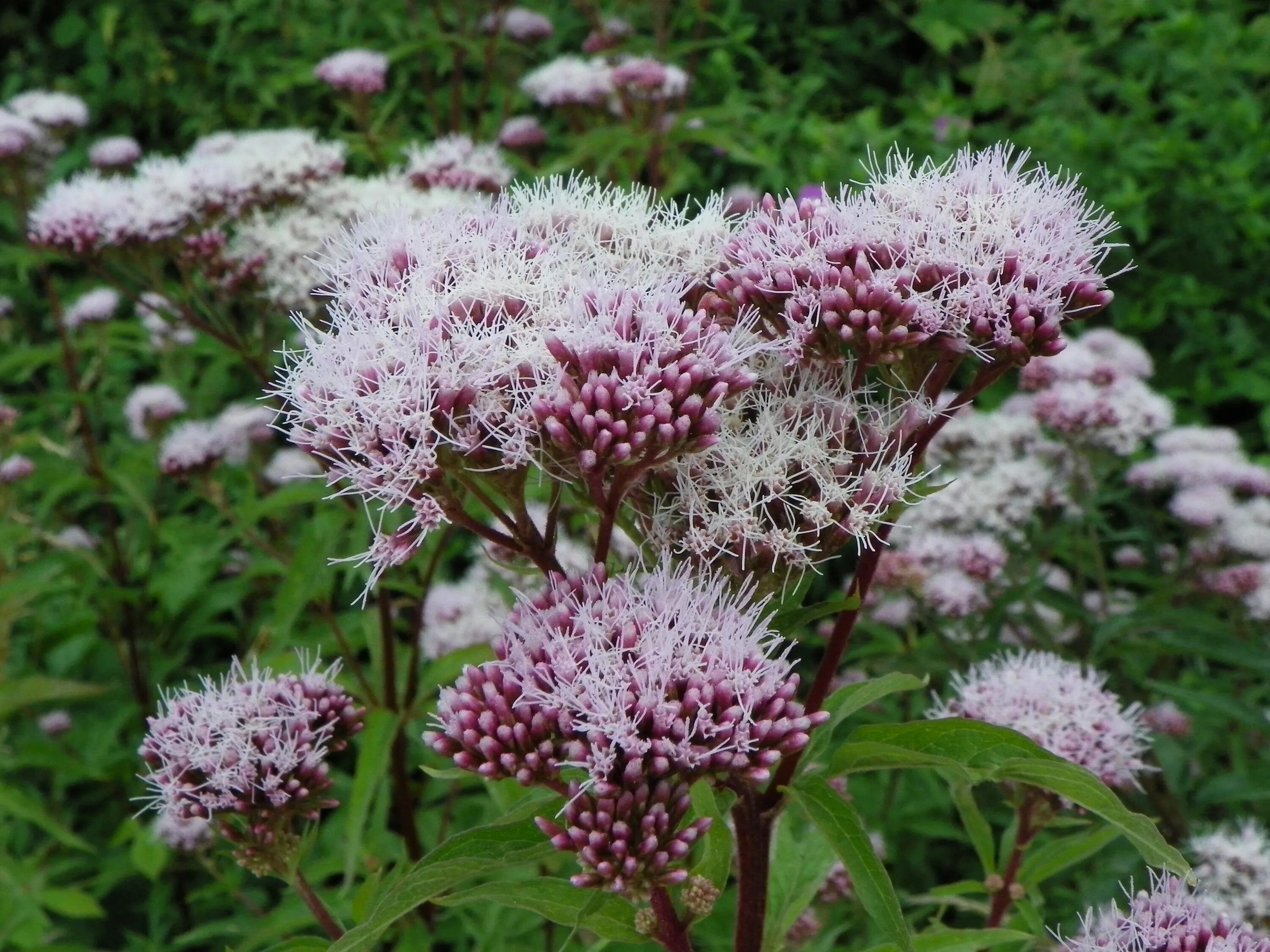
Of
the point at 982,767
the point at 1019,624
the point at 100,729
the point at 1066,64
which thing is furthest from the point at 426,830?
the point at 1066,64

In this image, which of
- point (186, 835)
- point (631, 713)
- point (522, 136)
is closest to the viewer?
point (631, 713)

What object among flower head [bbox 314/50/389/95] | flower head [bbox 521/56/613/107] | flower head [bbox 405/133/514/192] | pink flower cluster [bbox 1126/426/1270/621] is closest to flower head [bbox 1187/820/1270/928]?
pink flower cluster [bbox 1126/426/1270/621]

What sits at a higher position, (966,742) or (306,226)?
(966,742)

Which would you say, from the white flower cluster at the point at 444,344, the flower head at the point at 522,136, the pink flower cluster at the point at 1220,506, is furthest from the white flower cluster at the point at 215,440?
the pink flower cluster at the point at 1220,506

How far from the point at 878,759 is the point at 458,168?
2.14 meters

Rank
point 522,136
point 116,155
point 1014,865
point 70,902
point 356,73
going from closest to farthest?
point 1014,865
point 70,902
point 356,73
point 522,136
point 116,155

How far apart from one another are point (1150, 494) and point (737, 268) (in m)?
2.46

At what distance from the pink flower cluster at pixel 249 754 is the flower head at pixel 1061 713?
85 cm

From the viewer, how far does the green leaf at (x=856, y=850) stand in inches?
44.0

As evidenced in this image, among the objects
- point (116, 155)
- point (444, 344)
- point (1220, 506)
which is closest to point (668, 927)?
point (444, 344)

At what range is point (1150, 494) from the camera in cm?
334

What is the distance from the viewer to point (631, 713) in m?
1.10

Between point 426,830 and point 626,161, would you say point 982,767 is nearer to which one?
point 426,830

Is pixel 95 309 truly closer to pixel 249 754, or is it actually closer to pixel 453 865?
pixel 249 754
